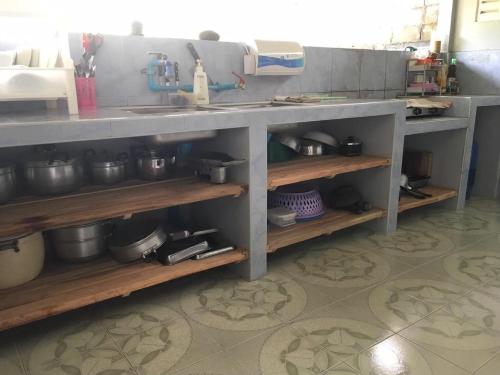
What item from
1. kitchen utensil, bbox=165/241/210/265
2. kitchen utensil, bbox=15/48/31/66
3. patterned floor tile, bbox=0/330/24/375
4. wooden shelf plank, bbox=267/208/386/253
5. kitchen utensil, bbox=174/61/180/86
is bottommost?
patterned floor tile, bbox=0/330/24/375

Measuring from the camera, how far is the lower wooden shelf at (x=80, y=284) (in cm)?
132

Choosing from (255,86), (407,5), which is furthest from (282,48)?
(407,5)

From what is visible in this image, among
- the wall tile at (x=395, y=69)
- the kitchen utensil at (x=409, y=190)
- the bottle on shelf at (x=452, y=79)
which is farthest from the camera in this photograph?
the bottle on shelf at (x=452, y=79)

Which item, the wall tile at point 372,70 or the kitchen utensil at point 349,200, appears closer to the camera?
the kitchen utensil at point 349,200

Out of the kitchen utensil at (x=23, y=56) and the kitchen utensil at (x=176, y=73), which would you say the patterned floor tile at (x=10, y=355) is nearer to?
the kitchen utensil at (x=23, y=56)

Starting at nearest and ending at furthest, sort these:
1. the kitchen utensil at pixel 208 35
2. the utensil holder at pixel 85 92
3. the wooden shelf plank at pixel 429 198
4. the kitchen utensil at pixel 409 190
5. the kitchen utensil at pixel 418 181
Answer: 1. the utensil holder at pixel 85 92
2. the kitchen utensil at pixel 208 35
3. the wooden shelf plank at pixel 429 198
4. the kitchen utensil at pixel 409 190
5. the kitchen utensil at pixel 418 181

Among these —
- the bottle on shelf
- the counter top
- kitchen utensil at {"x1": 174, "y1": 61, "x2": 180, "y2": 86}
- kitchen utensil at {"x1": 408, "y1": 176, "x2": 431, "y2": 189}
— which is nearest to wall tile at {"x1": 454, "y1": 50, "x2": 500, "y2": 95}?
the bottle on shelf

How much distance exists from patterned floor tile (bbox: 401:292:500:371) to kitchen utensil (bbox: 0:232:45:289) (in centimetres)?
133

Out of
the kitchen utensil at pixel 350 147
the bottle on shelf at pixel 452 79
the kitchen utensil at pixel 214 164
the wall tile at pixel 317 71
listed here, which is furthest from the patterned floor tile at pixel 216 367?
the bottle on shelf at pixel 452 79

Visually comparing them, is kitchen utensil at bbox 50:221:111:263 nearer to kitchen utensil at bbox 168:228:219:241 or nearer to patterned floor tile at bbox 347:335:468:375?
kitchen utensil at bbox 168:228:219:241

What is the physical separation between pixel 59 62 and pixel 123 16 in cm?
58

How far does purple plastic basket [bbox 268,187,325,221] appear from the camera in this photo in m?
2.18

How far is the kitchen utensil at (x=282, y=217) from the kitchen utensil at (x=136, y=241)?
0.59 m

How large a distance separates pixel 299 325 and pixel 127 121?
36.7 inches
